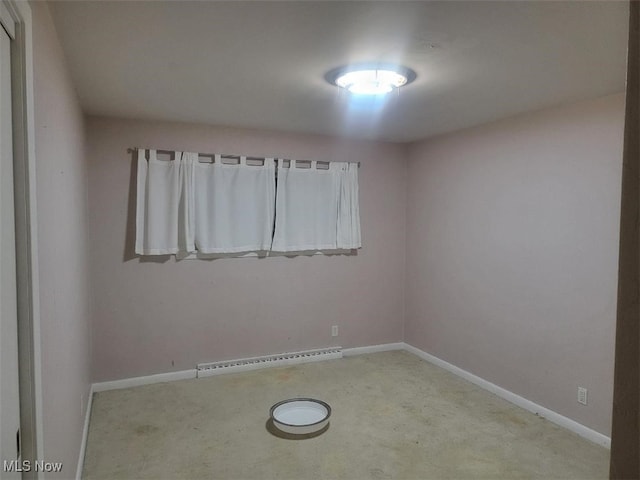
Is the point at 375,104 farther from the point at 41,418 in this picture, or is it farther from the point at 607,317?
the point at 41,418

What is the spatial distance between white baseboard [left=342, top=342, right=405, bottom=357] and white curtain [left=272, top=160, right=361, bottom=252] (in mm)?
1154

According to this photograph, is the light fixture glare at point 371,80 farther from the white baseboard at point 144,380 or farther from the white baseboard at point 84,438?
the white baseboard at point 144,380

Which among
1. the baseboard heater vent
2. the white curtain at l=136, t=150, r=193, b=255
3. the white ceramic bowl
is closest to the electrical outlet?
the white ceramic bowl

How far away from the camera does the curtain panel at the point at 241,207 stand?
3.85m

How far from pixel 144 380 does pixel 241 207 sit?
182 cm

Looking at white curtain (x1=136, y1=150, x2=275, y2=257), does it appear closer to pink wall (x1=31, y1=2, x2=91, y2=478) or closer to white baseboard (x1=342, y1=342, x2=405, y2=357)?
pink wall (x1=31, y1=2, x2=91, y2=478)

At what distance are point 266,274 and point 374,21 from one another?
296cm

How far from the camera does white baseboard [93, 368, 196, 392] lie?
12.4ft

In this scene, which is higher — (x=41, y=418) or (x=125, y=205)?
(x=125, y=205)

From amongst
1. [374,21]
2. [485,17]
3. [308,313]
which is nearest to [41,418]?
[374,21]

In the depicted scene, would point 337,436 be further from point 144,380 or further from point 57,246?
point 57,246

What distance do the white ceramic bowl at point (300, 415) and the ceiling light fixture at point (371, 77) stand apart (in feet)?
7.33

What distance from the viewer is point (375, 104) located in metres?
3.17

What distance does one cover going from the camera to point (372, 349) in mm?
4883
